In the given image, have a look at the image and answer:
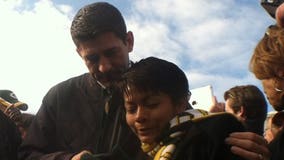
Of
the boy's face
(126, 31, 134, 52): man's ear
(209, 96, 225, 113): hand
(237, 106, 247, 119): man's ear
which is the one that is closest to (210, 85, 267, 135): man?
(237, 106, 247, 119): man's ear

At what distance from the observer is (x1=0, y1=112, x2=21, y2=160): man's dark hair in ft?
9.10

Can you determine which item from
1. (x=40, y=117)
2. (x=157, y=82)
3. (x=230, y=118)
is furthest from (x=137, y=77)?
(x=40, y=117)

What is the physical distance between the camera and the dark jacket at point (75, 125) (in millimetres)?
2365

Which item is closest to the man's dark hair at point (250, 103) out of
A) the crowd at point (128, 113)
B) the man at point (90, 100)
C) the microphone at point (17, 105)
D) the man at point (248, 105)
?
the man at point (248, 105)

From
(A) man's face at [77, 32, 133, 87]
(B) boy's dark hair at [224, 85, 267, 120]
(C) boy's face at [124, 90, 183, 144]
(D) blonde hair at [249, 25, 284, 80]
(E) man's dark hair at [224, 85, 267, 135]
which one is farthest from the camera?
(B) boy's dark hair at [224, 85, 267, 120]

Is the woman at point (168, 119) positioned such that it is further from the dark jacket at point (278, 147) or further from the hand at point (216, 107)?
the hand at point (216, 107)

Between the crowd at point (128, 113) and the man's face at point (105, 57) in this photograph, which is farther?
the man's face at point (105, 57)

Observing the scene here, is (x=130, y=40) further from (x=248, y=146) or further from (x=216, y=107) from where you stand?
(x=248, y=146)

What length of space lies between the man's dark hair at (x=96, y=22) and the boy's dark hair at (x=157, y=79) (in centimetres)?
37

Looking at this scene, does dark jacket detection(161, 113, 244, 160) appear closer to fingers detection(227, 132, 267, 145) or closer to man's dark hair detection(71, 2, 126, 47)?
fingers detection(227, 132, 267, 145)

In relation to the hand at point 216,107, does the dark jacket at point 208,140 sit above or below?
above

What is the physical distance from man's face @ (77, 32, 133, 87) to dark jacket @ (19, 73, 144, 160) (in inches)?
4.3

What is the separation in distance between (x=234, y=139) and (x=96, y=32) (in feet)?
3.72

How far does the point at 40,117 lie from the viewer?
2.67 metres
